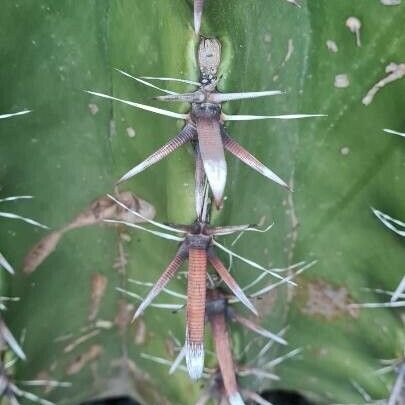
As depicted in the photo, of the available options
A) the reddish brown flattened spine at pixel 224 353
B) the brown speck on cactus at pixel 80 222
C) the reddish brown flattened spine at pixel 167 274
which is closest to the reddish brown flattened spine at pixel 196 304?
the reddish brown flattened spine at pixel 167 274

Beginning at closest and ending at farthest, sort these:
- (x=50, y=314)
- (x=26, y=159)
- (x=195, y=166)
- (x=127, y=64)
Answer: (x=195, y=166), (x=127, y=64), (x=26, y=159), (x=50, y=314)

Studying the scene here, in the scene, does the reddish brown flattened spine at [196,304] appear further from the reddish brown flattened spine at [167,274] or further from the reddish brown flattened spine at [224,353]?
the reddish brown flattened spine at [224,353]

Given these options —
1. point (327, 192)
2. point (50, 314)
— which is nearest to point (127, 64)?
point (327, 192)

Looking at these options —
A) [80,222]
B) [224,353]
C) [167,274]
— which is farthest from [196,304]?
[80,222]

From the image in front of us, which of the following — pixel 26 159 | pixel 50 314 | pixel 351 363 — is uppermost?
pixel 26 159

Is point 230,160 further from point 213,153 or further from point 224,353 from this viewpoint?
point 224,353

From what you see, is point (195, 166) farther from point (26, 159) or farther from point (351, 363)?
point (351, 363)

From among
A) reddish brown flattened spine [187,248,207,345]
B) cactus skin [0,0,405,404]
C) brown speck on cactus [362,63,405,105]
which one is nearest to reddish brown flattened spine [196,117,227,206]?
cactus skin [0,0,405,404]

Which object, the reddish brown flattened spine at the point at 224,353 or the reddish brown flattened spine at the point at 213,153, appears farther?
the reddish brown flattened spine at the point at 224,353
